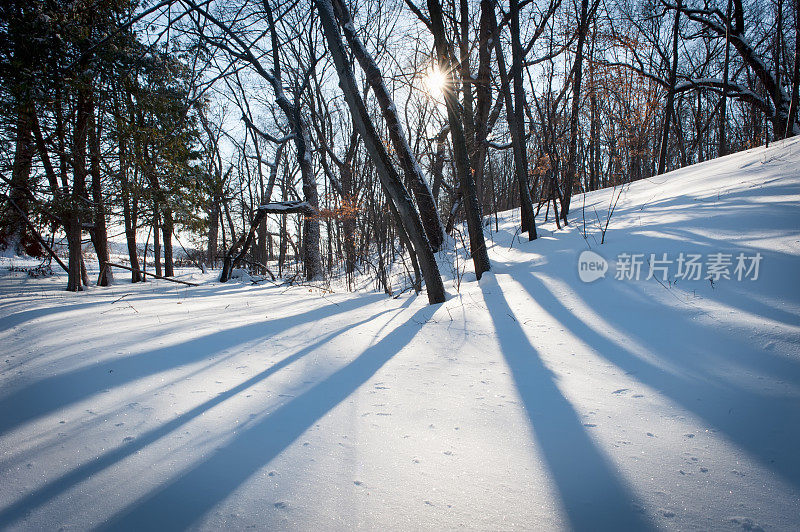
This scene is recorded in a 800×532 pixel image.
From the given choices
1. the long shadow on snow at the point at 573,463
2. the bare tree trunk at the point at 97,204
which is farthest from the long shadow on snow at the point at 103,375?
the bare tree trunk at the point at 97,204

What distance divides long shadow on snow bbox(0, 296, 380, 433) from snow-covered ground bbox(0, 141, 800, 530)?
12mm

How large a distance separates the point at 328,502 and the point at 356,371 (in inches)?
34.5

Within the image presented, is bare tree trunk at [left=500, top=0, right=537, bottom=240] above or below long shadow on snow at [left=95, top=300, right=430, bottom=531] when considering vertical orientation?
above

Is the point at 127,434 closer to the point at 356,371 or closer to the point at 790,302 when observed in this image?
the point at 356,371

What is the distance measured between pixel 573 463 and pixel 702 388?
794mm

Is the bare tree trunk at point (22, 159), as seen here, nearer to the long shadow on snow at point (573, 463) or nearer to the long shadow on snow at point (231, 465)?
the long shadow on snow at point (231, 465)

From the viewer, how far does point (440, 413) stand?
4.38 ft

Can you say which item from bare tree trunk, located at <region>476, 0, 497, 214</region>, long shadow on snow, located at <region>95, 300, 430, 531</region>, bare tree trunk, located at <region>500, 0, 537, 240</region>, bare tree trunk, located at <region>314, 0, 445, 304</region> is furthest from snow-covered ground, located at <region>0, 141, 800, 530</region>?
bare tree trunk, located at <region>476, 0, 497, 214</region>

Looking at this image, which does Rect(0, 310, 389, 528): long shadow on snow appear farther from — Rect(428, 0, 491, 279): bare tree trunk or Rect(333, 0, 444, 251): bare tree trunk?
Rect(428, 0, 491, 279): bare tree trunk

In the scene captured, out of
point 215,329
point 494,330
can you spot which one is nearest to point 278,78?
point 215,329

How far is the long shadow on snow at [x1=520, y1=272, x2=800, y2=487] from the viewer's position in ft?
3.47

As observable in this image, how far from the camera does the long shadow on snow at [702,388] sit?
3.47 ft

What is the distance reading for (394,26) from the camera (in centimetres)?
1005

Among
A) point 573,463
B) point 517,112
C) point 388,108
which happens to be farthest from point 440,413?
point 517,112
